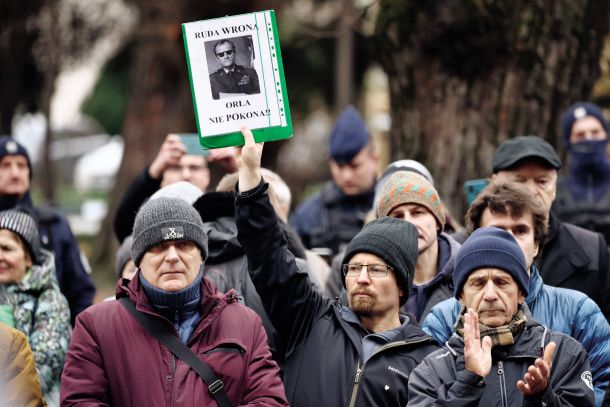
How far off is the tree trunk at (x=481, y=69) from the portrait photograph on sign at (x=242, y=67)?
144 inches

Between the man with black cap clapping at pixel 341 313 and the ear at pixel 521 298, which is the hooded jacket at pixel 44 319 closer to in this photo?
the man with black cap clapping at pixel 341 313

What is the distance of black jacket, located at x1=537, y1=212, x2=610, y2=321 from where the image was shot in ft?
21.5

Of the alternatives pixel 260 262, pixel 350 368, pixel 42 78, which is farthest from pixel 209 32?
pixel 42 78

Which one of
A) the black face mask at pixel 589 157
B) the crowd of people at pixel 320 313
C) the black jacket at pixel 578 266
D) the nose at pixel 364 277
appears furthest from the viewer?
the black face mask at pixel 589 157

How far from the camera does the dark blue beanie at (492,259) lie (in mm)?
5301

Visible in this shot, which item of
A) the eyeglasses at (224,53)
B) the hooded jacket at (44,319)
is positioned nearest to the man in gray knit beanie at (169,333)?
the eyeglasses at (224,53)

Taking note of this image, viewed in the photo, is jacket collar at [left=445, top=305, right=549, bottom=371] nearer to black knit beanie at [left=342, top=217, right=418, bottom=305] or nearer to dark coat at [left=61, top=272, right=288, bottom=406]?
black knit beanie at [left=342, top=217, right=418, bottom=305]

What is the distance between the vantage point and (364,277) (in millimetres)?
5598

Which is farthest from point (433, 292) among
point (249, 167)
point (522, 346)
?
point (249, 167)

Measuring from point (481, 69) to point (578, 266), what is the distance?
305 cm

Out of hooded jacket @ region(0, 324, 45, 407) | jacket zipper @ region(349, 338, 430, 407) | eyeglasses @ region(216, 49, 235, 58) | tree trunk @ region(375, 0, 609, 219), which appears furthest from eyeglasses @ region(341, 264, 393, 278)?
tree trunk @ region(375, 0, 609, 219)

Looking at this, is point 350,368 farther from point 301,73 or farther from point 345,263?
point 301,73

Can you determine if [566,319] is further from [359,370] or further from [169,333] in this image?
[169,333]

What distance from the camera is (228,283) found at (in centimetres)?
622
